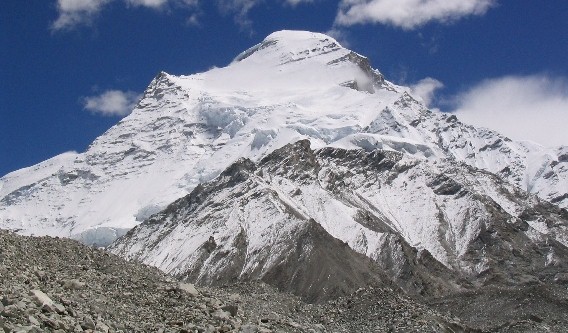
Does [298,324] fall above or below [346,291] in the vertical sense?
below

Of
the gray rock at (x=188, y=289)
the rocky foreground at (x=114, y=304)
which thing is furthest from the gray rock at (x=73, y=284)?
the gray rock at (x=188, y=289)

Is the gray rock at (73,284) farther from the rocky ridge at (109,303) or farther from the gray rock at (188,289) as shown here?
the gray rock at (188,289)

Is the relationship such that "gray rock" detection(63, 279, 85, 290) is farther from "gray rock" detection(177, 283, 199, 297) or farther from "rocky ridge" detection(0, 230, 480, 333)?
"gray rock" detection(177, 283, 199, 297)

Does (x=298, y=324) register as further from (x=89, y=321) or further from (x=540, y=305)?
(x=540, y=305)

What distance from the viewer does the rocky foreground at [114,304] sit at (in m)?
38.3

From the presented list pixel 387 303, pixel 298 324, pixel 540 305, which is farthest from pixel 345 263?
pixel 298 324

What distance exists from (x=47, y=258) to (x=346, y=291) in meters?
120

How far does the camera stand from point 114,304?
46.2 m

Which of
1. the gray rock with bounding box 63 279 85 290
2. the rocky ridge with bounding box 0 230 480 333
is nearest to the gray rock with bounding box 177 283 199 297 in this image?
the rocky ridge with bounding box 0 230 480 333

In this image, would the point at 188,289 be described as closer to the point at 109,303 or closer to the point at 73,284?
the point at 109,303

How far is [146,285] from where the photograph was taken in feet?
175

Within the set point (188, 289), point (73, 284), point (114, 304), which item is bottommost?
point (114, 304)

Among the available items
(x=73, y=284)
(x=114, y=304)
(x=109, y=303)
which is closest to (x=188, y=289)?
(x=114, y=304)

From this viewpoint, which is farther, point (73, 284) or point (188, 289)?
point (188, 289)
